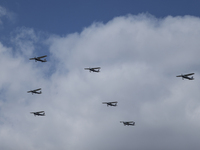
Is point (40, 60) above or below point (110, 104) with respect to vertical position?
above

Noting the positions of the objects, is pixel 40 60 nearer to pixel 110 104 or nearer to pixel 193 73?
pixel 110 104

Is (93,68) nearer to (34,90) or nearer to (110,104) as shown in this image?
(110,104)

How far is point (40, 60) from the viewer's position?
5822 inches

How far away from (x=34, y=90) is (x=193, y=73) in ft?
300

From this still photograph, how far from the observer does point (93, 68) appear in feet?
515

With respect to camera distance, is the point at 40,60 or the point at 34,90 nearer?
the point at 40,60

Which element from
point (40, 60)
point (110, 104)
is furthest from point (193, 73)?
point (40, 60)

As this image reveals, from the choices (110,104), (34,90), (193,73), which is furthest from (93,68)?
(193,73)

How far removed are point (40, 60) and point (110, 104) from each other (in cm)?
5064

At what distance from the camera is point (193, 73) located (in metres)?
150

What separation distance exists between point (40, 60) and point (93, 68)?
30.6 metres

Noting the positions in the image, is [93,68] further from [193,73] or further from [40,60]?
[193,73]

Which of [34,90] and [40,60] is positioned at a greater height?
[40,60]

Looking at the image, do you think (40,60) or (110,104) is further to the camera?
(110,104)
